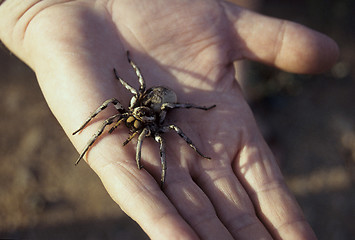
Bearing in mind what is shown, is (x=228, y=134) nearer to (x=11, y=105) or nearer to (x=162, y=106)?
(x=162, y=106)

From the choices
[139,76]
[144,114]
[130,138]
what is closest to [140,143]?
[130,138]

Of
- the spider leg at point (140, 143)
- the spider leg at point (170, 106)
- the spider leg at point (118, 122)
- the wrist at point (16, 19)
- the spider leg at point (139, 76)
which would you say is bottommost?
the spider leg at point (170, 106)

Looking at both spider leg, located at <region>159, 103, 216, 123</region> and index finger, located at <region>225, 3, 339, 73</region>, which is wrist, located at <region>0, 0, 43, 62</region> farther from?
index finger, located at <region>225, 3, 339, 73</region>

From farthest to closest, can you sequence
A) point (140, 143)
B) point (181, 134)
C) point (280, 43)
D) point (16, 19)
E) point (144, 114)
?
point (280, 43), point (16, 19), point (144, 114), point (181, 134), point (140, 143)

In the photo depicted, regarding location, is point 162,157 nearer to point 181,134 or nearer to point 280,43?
point 181,134

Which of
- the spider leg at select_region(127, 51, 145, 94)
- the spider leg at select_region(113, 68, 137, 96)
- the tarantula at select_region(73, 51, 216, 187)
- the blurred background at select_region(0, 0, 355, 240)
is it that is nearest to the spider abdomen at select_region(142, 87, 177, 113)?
the tarantula at select_region(73, 51, 216, 187)

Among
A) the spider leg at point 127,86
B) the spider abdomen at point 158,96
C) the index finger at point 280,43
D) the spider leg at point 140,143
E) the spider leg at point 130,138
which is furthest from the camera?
the index finger at point 280,43

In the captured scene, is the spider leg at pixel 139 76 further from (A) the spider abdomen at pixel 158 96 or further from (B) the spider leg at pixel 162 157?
(B) the spider leg at pixel 162 157

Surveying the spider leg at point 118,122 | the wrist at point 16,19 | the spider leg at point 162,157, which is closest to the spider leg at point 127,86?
the spider leg at point 118,122
